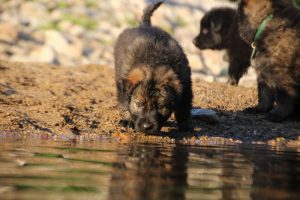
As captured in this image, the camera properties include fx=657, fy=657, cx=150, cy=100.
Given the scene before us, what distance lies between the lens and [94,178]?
3.50 metres

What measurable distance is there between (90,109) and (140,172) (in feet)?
13.7

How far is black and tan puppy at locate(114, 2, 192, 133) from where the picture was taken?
6.24 m

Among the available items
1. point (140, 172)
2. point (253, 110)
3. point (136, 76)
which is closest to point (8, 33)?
point (253, 110)

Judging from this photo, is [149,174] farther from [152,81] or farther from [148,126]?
[152,81]

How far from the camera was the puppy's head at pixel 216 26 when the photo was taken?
11477 mm

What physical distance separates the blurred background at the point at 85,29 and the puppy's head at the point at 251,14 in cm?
426

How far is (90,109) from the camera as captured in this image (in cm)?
783

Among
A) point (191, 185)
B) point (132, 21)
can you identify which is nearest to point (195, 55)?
point (132, 21)

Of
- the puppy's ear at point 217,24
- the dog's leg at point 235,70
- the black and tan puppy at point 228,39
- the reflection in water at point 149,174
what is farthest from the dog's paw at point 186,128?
the puppy's ear at point 217,24

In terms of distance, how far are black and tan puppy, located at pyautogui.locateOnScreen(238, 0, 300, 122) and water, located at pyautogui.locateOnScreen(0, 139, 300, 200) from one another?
8.19 ft

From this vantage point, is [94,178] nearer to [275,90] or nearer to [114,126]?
[114,126]

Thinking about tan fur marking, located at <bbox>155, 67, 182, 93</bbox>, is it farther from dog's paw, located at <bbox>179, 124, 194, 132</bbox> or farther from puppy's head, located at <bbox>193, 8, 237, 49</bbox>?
puppy's head, located at <bbox>193, 8, 237, 49</bbox>

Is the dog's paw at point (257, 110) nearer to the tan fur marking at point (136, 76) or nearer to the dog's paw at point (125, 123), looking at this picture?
the dog's paw at point (125, 123)

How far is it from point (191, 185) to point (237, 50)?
25.8 feet
